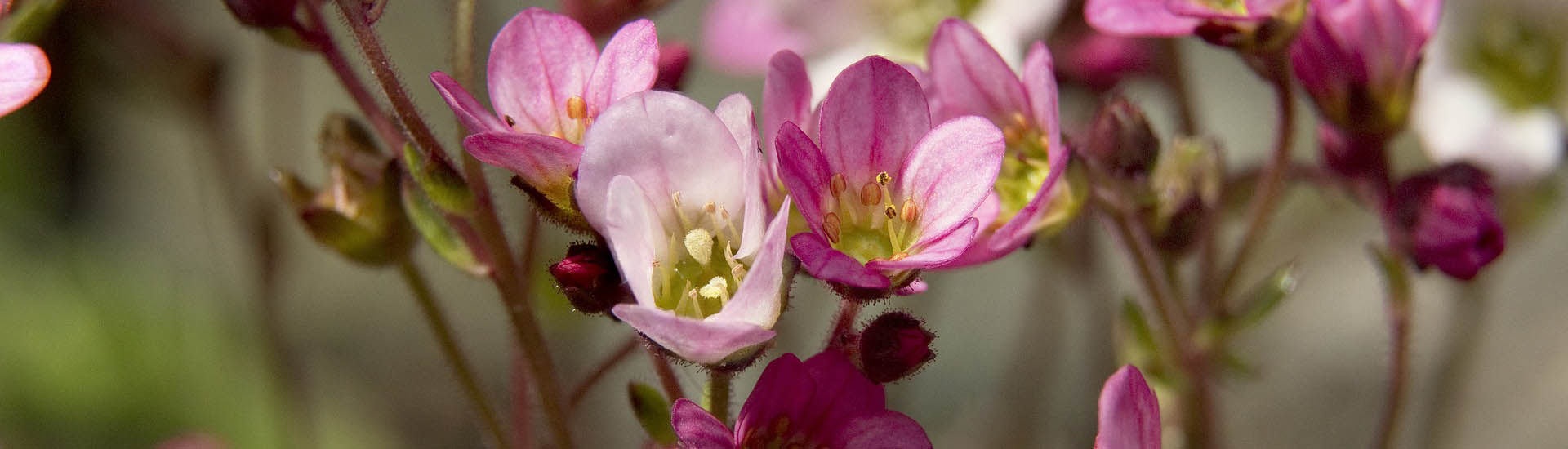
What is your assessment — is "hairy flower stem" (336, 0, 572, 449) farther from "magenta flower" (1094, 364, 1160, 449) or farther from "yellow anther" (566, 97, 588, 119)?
"magenta flower" (1094, 364, 1160, 449)

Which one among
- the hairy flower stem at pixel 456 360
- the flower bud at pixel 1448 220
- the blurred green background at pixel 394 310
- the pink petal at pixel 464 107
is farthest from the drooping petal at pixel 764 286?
the blurred green background at pixel 394 310

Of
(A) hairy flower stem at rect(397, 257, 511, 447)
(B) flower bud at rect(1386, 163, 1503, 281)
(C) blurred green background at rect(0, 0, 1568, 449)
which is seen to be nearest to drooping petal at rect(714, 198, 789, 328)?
(A) hairy flower stem at rect(397, 257, 511, 447)

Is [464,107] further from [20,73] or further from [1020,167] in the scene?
[1020,167]

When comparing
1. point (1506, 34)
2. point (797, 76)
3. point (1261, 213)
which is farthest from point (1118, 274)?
point (797, 76)

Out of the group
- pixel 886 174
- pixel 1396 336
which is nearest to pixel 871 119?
pixel 886 174

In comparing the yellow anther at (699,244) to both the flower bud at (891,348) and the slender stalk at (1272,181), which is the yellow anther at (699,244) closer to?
the flower bud at (891,348)

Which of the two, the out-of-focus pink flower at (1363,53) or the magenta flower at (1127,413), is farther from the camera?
the out-of-focus pink flower at (1363,53)

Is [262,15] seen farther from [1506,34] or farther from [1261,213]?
[1506,34]
